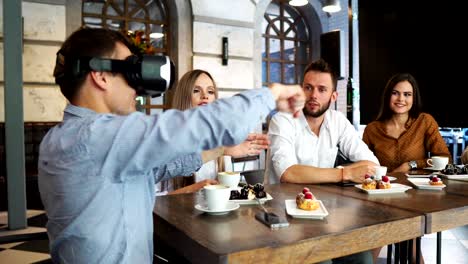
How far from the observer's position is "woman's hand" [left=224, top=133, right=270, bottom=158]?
173 centimetres

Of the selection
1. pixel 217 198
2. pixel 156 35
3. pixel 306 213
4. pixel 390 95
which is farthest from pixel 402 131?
pixel 156 35

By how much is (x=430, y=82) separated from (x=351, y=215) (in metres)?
4.35

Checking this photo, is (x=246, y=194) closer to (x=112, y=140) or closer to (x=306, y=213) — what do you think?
(x=306, y=213)

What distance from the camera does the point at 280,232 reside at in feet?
3.92

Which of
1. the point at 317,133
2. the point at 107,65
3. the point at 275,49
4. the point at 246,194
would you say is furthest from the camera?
the point at 275,49

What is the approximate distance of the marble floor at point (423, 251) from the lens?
315 centimetres

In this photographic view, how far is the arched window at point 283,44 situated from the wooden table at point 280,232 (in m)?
6.43

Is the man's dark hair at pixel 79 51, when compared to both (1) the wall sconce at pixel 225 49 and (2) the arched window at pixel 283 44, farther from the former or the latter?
(2) the arched window at pixel 283 44

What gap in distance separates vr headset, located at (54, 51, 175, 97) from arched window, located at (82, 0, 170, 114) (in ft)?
16.8

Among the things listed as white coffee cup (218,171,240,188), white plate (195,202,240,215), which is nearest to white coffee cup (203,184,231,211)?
white plate (195,202,240,215)

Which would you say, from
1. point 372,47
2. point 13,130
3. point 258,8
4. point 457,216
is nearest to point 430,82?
point 372,47

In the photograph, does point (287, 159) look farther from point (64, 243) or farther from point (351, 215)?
point (64, 243)

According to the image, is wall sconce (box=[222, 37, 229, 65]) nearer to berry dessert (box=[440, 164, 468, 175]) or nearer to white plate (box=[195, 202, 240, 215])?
berry dessert (box=[440, 164, 468, 175])

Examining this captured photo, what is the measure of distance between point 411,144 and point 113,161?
2.66 metres
